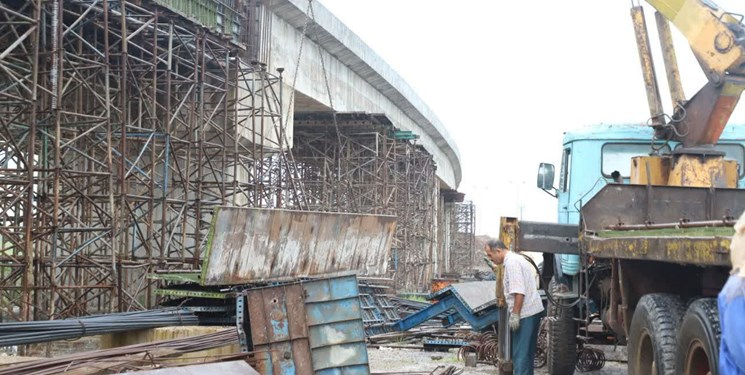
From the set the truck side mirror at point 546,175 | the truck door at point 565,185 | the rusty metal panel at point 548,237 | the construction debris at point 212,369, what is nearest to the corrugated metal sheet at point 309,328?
the construction debris at point 212,369

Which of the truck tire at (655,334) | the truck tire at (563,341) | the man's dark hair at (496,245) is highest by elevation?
the man's dark hair at (496,245)

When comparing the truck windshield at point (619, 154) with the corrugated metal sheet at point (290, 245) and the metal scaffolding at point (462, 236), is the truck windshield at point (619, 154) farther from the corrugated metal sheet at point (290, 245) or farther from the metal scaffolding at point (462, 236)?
the metal scaffolding at point (462, 236)

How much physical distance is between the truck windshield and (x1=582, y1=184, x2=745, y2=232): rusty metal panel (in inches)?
71.3

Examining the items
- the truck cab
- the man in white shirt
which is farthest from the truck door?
the man in white shirt

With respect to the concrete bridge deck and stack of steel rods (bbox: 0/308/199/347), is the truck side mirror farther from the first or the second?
the concrete bridge deck

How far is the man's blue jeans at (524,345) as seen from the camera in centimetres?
812

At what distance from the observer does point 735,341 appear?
3.20 m

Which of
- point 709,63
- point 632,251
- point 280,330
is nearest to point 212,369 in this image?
point 280,330

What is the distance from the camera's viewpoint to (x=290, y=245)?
34.4ft

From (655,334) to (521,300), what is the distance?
2.15m

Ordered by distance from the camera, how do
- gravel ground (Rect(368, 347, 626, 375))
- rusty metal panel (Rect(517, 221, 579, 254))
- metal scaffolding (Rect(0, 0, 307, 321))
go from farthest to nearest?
metal scaffolding (Rect(0, 0, 307, 321)), gravel ground (Rect(368, 347, 626, 375)), rusty metal panel (Rect(517, 221, 579, 254))

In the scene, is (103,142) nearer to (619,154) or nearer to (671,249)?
(619,154)

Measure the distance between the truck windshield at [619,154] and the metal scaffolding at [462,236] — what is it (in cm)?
5609

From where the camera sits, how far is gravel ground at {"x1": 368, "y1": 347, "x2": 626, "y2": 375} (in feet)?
36.1
